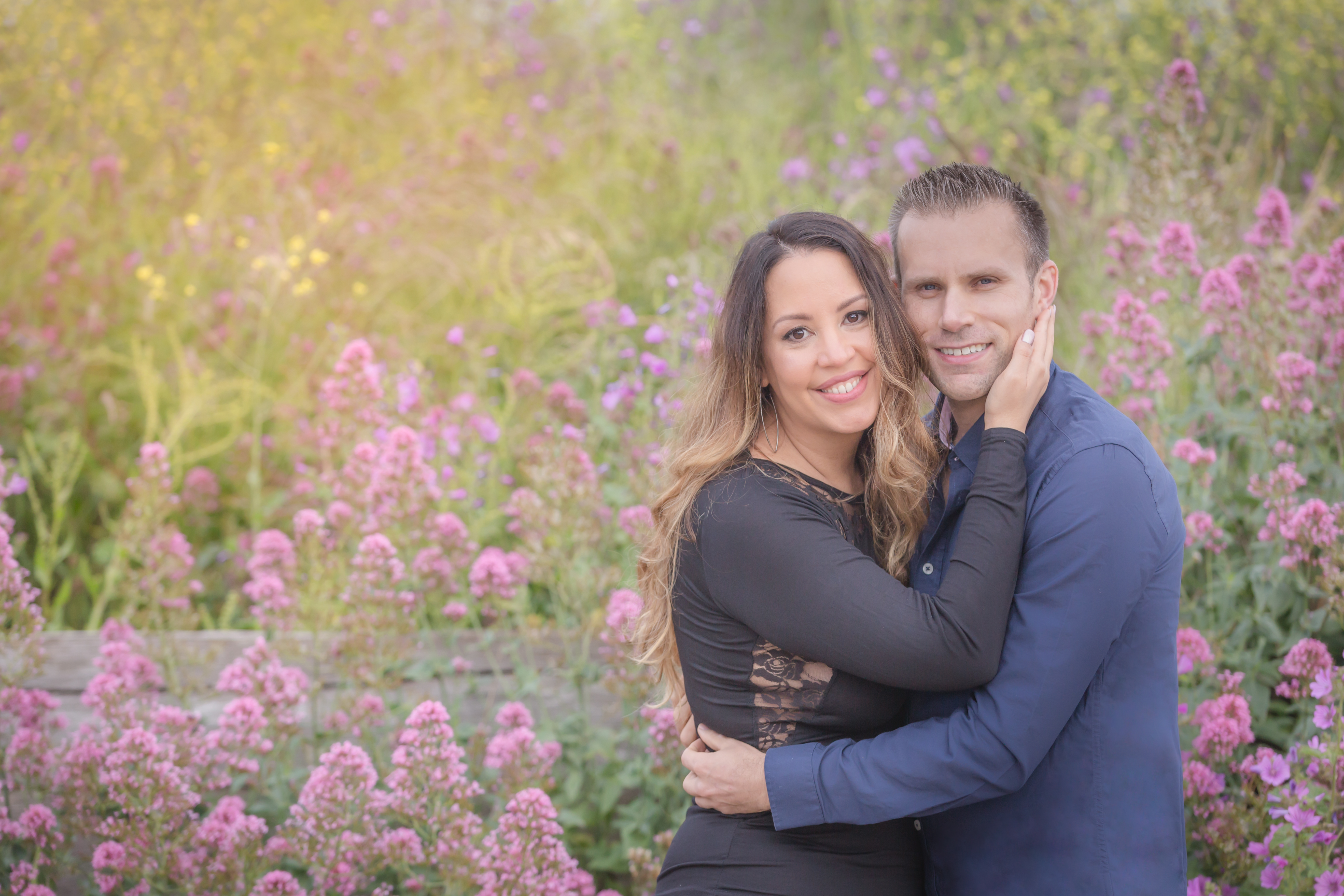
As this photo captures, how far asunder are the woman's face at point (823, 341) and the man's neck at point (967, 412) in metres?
0.26

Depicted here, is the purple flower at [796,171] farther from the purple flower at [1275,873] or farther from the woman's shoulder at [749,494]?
the purple flower at [1275,873]

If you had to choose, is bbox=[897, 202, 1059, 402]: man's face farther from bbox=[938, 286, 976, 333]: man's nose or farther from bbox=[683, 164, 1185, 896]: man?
bbox=[683, 164, 1185, 896]: man

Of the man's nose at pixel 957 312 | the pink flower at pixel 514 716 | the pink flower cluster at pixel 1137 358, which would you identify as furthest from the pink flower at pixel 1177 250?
the pink flower at pixel 514 716

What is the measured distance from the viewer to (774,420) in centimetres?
216

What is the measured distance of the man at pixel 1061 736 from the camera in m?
1.72

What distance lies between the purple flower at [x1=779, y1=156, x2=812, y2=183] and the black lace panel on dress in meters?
4.00

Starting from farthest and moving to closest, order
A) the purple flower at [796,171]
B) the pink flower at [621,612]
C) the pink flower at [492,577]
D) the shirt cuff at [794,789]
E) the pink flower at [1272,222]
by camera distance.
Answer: the purple flower at [796,171]
the pink flower at [1272,222]
the pink flower at [492,577]
the pink flower at [621,612]
the shirt cuff at [794,789]

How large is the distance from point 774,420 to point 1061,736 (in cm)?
87

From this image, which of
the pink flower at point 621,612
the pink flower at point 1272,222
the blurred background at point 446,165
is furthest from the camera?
the blurred background at point 446,165

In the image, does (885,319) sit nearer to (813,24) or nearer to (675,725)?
(675,725)

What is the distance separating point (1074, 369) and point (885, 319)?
2180 millimetres

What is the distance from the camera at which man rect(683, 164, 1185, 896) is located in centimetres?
172

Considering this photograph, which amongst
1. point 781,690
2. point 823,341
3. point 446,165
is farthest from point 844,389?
point 446,165

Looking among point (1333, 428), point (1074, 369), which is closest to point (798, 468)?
point (1333, 428)
